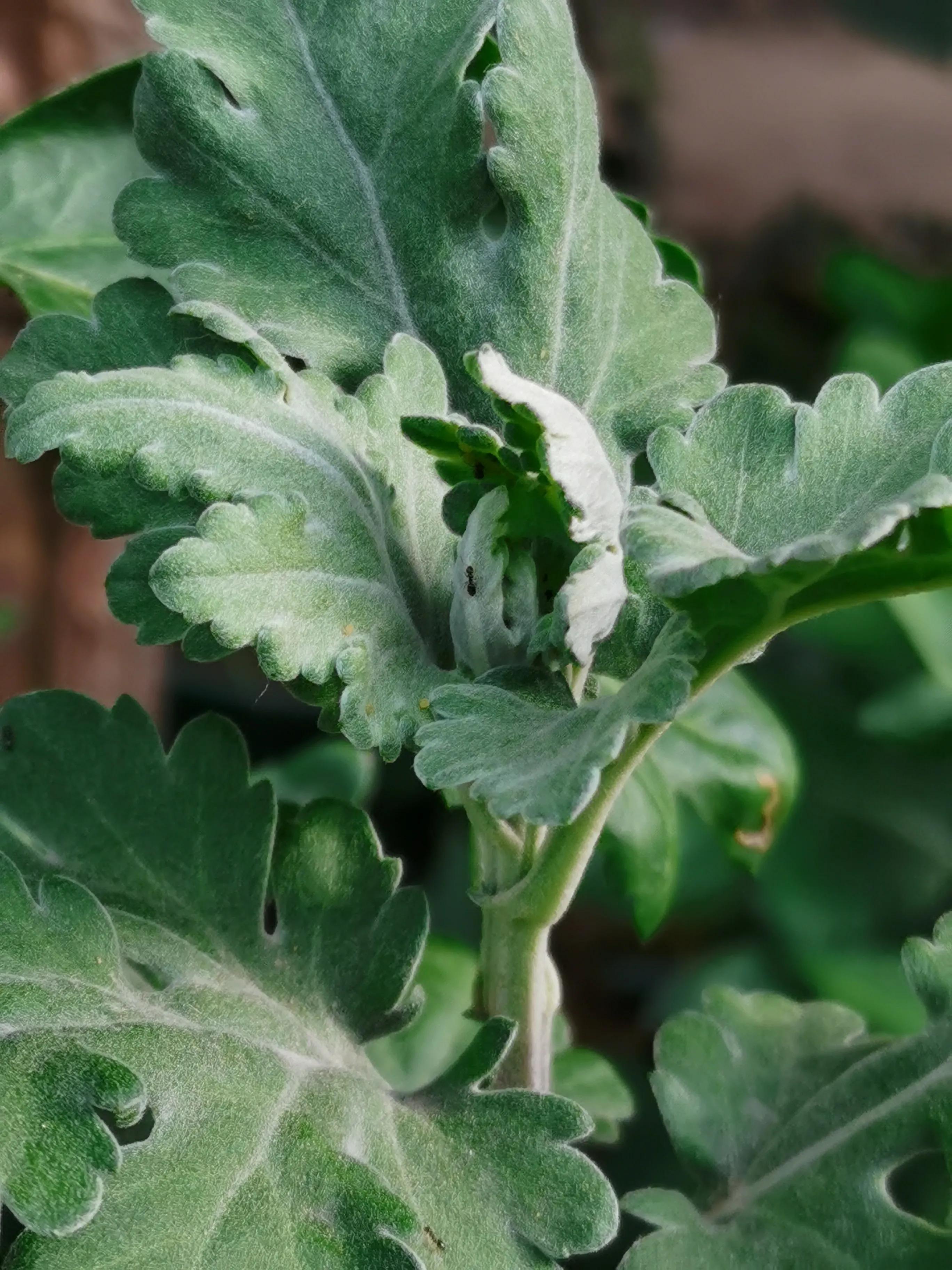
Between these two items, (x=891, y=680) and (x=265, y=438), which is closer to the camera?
(x=265, y=438)

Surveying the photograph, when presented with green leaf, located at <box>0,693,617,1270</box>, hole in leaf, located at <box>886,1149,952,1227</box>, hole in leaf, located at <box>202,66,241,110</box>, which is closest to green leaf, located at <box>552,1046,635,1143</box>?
green leaf, located at <box>0,693,617,1270</box>

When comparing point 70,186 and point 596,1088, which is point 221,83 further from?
point 596,1088

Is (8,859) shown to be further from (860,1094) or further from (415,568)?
(860,1094)

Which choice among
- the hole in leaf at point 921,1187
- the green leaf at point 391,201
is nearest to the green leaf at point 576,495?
the green leaf at point 391,201

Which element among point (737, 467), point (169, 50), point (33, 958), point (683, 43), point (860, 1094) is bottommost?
point (683, 43)

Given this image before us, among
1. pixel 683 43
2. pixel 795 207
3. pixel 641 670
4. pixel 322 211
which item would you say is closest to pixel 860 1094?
pixel 641 670

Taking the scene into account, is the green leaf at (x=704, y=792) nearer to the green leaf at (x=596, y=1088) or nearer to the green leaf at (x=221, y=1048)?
the green leaf at (x=596, y=1088)

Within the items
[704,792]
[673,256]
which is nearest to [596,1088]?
[704,792]
